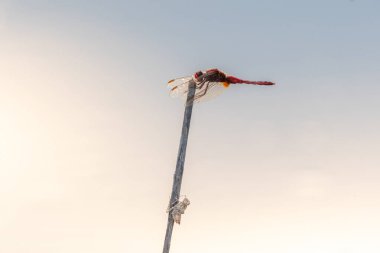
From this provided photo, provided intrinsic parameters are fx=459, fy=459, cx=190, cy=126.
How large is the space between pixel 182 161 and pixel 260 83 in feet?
12.3

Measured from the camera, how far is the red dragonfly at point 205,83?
572 inches

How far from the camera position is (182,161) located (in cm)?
1394

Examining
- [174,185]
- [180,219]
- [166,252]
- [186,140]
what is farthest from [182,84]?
[166,252]

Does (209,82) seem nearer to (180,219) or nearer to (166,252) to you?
(180,219)

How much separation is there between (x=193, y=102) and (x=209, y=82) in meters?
0.87

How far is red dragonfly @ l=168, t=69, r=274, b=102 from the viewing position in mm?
14523

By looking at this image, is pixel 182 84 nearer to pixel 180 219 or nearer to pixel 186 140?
pixel 186 140

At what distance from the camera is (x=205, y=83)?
48.3ft

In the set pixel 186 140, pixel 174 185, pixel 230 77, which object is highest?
pixel 230 77

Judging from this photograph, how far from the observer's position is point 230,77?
1467cm

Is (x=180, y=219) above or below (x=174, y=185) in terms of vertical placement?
below

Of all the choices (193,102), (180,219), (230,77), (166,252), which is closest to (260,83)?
(230,77)

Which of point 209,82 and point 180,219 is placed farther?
point 209,82

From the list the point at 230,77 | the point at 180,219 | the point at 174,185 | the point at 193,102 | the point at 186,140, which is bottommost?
the point at 180,219
